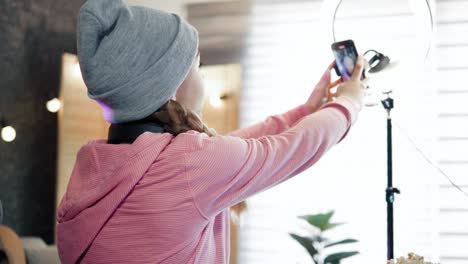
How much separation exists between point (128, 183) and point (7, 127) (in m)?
2.03

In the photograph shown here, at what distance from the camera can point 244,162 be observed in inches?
31.9

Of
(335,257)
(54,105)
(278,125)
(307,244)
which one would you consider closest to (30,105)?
(54,105)

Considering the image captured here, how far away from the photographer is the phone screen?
1095 millimetres

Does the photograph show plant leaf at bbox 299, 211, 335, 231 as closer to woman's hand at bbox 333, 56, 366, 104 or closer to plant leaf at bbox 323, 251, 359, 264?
plant leaf at bbox 323, 251, 359, 264

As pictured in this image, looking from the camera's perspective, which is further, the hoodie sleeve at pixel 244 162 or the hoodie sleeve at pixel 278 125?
the hoodie sleeve at pixel 278 125

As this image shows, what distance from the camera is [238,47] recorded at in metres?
2.93

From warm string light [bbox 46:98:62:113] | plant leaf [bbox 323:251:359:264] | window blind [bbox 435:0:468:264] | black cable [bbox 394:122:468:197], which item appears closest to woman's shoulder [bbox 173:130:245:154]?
plant leaf [bbox 323:251:359:264]

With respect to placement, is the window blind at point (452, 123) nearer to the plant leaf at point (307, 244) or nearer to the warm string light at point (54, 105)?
the plant leaf at point (307, 244)

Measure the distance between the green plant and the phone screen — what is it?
1.30 m

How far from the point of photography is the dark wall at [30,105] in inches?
104

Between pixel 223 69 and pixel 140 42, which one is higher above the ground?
pixel 223 69

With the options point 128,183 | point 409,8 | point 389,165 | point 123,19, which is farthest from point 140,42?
point 409,8

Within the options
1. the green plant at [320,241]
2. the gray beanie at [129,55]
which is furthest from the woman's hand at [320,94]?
the green plant at [320,241]

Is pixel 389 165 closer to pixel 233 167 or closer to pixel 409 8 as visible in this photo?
pixel 409 8
